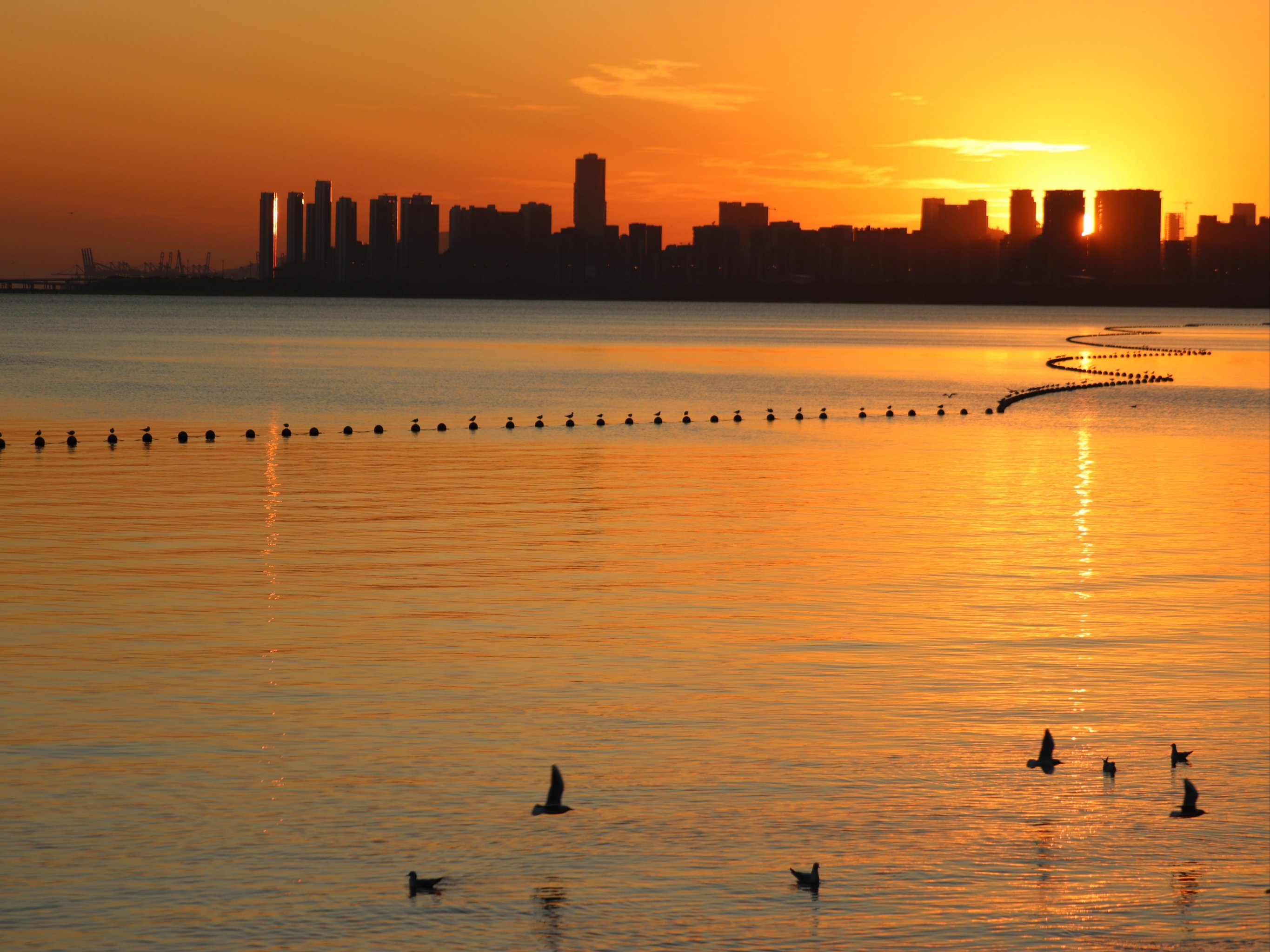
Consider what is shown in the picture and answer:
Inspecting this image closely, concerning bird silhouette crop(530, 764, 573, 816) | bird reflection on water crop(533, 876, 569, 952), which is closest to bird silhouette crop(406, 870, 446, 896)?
bird reflection on water crop(533, 876, 569, 952)

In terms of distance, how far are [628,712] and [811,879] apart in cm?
670

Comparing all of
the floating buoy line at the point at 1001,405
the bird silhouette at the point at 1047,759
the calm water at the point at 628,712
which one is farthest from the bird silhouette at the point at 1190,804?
the floating buoy line at the point at 1001,405

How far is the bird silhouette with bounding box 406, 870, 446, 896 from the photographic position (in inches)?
599

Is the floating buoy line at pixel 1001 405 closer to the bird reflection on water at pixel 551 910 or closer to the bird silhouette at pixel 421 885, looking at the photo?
the bird silhouette at pixel 421 885

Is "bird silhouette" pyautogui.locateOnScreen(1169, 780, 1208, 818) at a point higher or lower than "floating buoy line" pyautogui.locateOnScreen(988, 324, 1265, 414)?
lower

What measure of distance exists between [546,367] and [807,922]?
136m

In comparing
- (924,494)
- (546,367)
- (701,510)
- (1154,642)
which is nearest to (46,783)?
(1154,642)

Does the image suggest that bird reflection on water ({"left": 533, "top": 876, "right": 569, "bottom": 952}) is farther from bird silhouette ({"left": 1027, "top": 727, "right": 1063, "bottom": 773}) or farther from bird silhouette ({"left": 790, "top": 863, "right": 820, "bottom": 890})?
bird silhouette ({"left": 1027, "top": 727, "right": 1063, "bottom": 773})

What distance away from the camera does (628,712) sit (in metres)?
21.8

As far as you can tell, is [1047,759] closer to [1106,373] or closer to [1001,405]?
[1001,405]

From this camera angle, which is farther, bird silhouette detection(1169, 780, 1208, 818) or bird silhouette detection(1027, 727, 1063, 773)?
bird silhouette detection(1027, 727, 1063, 773)

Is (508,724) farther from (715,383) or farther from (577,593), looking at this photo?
(715,383)

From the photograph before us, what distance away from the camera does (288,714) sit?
70.7ft

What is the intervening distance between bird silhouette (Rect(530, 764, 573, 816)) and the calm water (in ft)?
2.52
